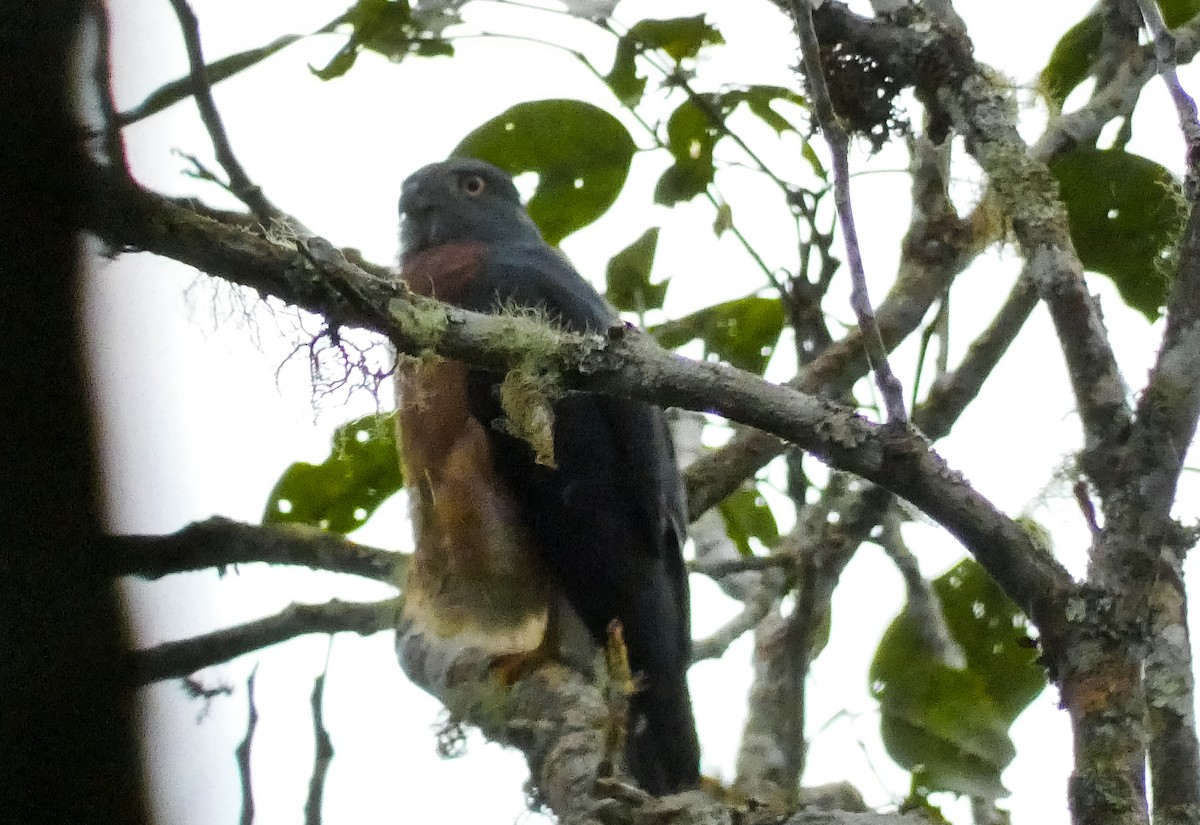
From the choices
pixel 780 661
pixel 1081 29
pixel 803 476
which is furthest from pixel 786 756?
pixel 1081 29

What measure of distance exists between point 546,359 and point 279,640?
70 centimetres

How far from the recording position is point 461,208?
2.56 meters

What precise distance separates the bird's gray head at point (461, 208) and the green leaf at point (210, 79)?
60 cm

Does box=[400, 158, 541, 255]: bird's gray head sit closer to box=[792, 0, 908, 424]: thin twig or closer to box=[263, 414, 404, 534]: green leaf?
box=[263, 414, 404, 534]: green leaf

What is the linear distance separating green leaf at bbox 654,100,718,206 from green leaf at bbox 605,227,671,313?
19 cm

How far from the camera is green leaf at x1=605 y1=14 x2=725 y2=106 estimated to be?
2180 mm

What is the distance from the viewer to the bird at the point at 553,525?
200cm

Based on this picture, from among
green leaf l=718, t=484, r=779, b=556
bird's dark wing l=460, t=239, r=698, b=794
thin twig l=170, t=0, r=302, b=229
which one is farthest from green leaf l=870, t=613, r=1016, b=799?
thin twig l=170, t=0, r=302, b=229

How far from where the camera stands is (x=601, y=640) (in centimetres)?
206

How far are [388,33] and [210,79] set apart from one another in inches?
21.2

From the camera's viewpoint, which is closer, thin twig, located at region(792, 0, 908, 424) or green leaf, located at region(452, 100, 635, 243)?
thin twig, located at region(792, 0, 908, 424)

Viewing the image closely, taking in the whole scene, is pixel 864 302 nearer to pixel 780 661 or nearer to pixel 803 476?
pixel 780 661

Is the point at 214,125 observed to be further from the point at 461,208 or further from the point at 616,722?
the point at 616,722

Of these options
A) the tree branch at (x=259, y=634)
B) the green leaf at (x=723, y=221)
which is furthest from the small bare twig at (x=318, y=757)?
the green leaf at (x=723, y=221)
